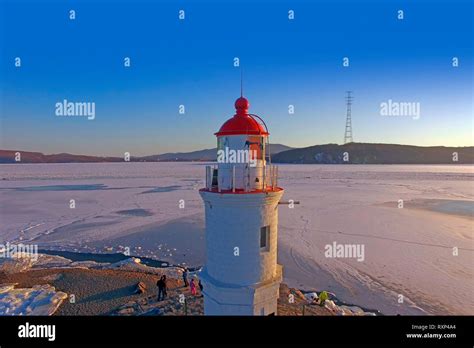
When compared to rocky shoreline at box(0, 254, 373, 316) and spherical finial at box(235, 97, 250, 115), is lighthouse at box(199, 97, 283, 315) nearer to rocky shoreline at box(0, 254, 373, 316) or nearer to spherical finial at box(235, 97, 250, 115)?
spherical finial at box(235, 97, 250, 115)

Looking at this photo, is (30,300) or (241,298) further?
(30,300)

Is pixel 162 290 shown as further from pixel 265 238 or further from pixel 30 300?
pixel 265 238

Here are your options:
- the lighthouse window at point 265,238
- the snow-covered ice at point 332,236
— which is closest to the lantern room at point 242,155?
the lighthouse window at point 265,238

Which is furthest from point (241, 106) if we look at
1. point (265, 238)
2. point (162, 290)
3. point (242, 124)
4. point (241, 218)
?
point (162, 290)

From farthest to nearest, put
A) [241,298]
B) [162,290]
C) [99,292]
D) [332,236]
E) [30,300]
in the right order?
[332,236]
[99,292]
[162,290]
[30,300]
[241,298]

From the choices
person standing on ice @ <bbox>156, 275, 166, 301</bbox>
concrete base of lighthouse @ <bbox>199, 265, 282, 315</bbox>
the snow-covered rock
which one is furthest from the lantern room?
the snow-covered rock

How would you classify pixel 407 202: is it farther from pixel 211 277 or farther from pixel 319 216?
pixel 211 277
